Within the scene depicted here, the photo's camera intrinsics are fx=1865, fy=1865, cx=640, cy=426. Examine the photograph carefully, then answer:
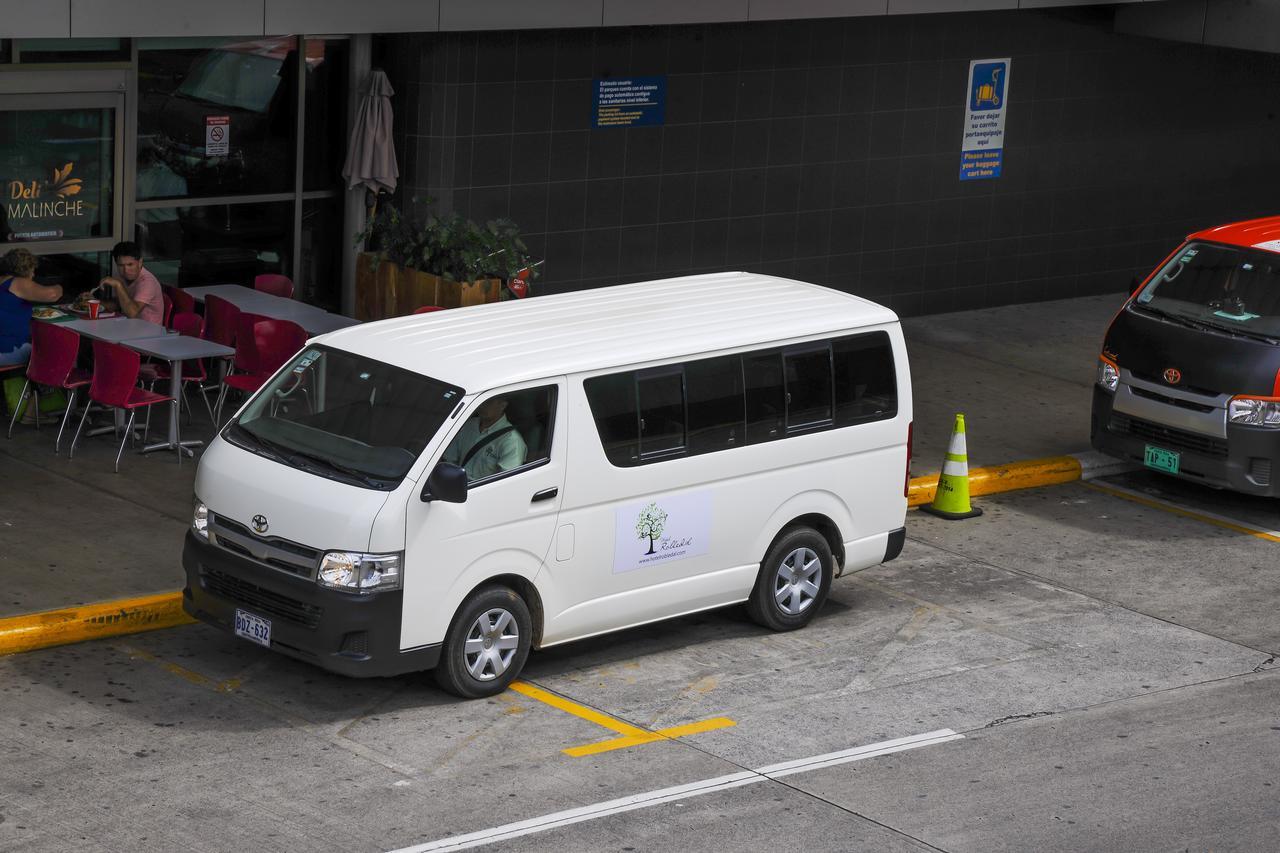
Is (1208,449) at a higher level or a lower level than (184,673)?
higher

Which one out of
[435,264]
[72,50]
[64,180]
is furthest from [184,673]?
[72,50]

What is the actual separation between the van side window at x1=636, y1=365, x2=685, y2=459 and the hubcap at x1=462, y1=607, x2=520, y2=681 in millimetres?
1258

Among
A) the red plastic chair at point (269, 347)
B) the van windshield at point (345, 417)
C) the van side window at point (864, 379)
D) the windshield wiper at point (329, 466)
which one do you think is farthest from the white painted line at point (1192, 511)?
the windshield wiper at point (329, 466)

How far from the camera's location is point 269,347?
14.4m

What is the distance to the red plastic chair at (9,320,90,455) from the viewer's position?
13875 millimetres

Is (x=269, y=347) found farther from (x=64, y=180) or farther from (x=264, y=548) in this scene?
(x=264, y=548)

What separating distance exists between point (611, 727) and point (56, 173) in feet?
26.6

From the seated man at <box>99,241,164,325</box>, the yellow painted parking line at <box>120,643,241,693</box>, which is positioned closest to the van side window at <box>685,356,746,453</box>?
the yellow painted parking line at <box>120,643,241,693</box>

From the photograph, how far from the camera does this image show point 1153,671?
11477mm

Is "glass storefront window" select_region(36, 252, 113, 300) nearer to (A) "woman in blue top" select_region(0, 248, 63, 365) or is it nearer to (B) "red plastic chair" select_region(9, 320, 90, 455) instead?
(A) "woman in blue top" select_region(0, 248, 63, 365)

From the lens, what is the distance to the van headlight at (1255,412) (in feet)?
47.0

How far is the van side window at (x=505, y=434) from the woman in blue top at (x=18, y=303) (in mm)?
5708

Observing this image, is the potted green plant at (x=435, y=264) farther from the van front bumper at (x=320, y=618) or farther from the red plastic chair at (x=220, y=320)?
the van front bumper at (x=320, y=618)

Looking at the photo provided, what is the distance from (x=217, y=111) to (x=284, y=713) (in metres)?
7.81
